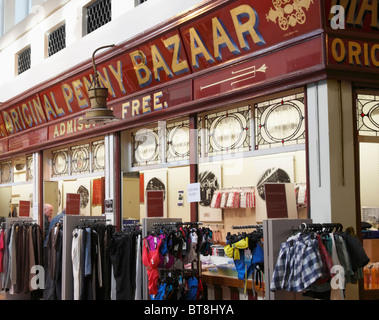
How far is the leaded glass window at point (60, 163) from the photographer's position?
1077 cm

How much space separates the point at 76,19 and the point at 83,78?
1.41m

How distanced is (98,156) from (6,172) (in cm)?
411

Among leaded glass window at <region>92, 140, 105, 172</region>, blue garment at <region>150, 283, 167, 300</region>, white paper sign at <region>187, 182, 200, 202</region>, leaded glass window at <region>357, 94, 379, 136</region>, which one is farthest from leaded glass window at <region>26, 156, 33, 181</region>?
leaded glass window at <region>357, 94, 379, 136</region>

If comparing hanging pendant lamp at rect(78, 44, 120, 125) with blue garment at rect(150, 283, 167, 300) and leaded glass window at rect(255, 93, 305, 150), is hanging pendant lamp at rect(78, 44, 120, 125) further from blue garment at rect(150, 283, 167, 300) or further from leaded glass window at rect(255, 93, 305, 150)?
blue garment at rect(150, 283, 167, 300)

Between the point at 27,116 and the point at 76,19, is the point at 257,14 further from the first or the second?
the point at 27,116

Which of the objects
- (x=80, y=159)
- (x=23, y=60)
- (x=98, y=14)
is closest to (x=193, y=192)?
(x=80, y=159)

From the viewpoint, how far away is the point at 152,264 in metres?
6.46

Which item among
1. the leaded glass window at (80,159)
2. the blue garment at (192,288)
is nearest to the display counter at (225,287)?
the blue garment at (192,288)

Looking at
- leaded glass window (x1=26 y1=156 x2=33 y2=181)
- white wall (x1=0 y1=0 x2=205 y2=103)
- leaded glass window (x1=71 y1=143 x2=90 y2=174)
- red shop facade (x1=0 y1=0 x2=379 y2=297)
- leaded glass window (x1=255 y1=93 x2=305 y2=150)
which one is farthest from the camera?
leaded glass window (x1=26 y1=156 x2=33 y2=181)

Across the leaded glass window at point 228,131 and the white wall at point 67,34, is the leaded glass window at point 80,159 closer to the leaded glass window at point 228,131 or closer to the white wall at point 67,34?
the white wall at point 67,34

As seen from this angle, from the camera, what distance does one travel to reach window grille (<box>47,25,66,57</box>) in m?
10.9

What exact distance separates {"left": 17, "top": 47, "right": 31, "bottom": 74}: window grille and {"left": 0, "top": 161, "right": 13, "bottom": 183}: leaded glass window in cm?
208

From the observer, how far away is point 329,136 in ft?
18.8

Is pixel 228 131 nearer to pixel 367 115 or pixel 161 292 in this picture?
pixel 367 115
